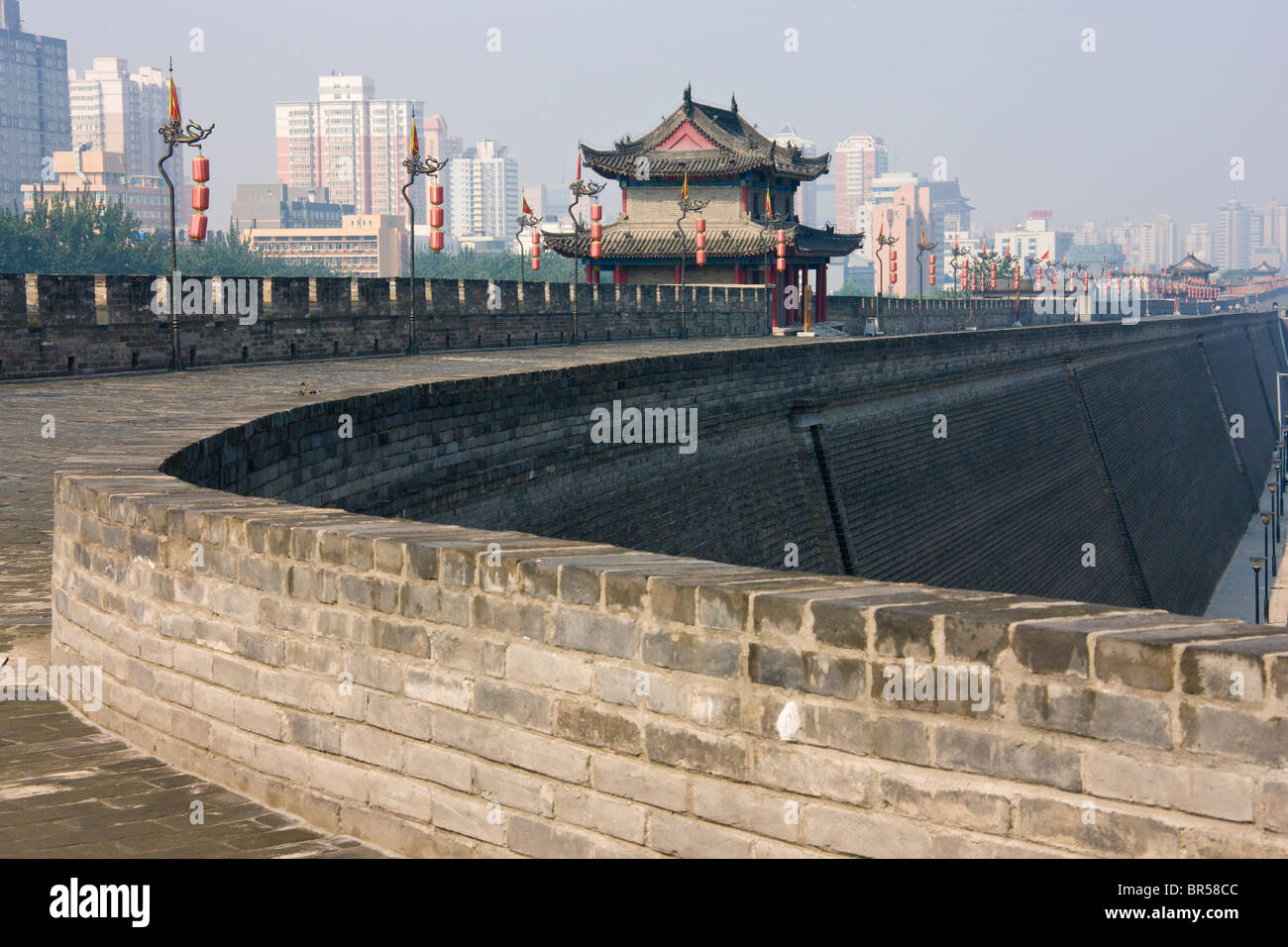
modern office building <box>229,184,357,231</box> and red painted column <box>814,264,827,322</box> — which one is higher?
modern office building <box>229,184,357,231</box>

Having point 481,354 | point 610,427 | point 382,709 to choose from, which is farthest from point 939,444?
point 382,709

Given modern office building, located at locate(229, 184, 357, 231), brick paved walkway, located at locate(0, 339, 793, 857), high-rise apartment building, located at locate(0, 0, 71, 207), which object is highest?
high-rise apartment building, located at locate(0, 0, 71, 207)

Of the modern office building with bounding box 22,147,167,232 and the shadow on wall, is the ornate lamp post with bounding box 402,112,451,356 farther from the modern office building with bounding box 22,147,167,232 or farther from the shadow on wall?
the modern office building with bounding box 22,147,167,232

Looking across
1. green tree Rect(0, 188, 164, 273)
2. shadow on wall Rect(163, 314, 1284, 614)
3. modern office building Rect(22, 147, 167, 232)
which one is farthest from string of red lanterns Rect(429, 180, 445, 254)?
modern office building Rect(22, 147, 167, 232)

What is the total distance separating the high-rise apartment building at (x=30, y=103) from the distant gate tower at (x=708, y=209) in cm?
14176

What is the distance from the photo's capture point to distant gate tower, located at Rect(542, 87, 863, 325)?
1630 inches

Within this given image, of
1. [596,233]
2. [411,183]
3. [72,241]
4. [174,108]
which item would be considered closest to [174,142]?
[174,108]

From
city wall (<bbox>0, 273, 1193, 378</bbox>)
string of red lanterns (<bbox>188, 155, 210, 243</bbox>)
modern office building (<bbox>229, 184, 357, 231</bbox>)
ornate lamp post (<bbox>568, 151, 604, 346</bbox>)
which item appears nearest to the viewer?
city wall (<bbox>0, 273, 1193, 378</bbox>)

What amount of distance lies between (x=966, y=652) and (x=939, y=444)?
64.3 feet

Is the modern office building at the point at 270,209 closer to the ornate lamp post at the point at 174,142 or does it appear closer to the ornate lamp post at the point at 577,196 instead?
the ornate lamp post at the point at 577,196

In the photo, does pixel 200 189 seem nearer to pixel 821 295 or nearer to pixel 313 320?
pixel 313 320

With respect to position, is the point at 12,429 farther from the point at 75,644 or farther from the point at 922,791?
the point at 922,791

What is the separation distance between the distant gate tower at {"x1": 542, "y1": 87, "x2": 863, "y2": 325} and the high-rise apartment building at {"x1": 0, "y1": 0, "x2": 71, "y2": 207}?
14176 cm

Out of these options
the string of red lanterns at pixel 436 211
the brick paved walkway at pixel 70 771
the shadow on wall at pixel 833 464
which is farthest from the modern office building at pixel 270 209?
the brick paved walkway at pixel 70 771
